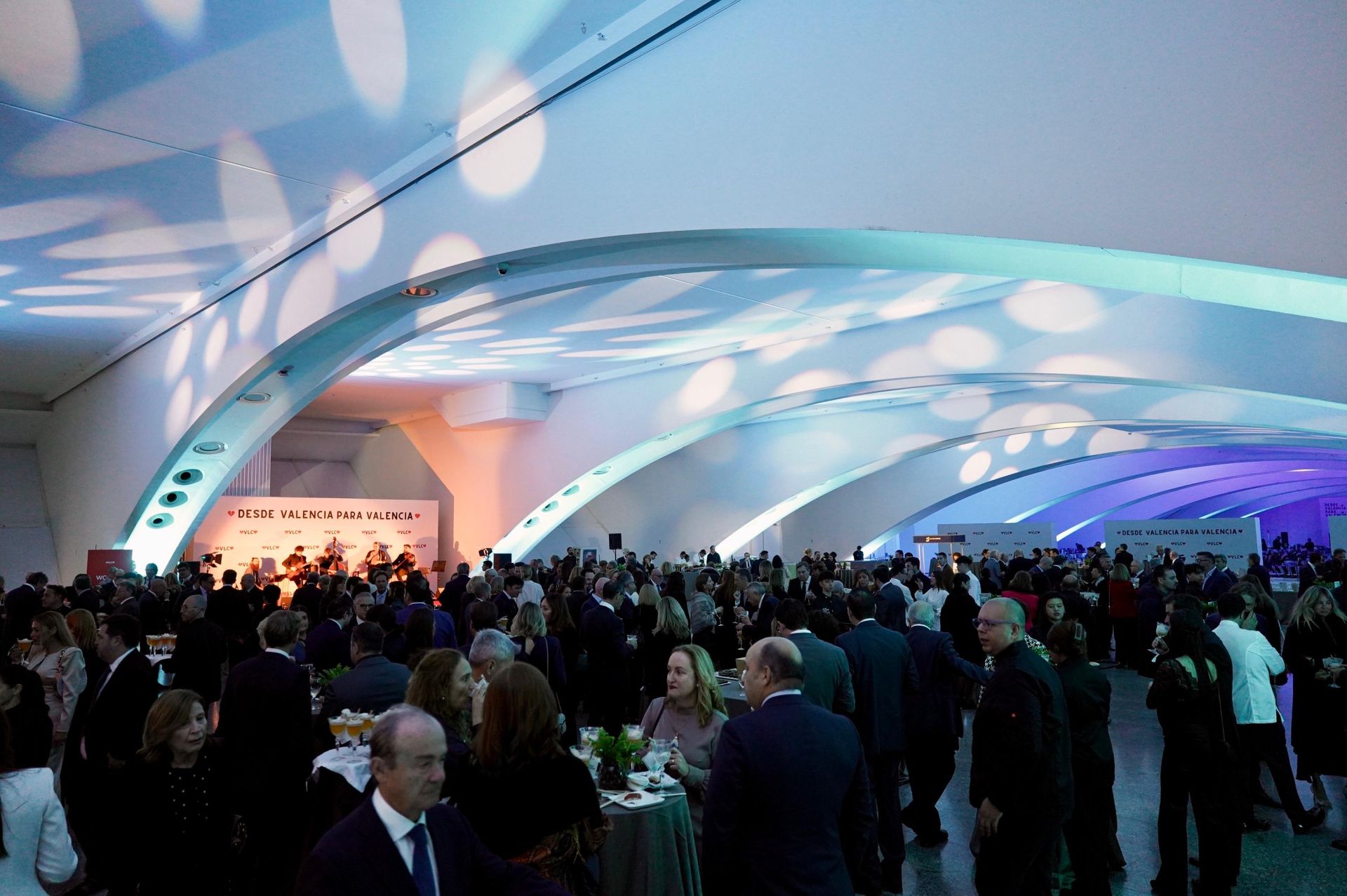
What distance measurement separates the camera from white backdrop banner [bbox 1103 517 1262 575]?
15.3 m

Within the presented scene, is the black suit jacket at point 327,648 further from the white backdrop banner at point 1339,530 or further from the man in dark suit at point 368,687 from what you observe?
the white backdrop banner at point 1339,530

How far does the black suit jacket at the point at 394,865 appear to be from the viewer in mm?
1756

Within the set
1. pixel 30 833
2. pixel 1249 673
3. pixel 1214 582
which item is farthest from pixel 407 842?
pixel 1214 582

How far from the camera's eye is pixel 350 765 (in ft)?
11.9

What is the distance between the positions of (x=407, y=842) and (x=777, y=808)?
1137mm

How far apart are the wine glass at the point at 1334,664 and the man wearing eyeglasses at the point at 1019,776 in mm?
3081

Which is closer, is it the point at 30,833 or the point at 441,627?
the point at 30,833

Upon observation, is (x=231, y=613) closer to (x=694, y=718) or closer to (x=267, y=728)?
(x=267, y=728)

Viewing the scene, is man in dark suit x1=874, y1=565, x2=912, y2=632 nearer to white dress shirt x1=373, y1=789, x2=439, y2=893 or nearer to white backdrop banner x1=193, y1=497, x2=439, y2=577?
white dress shirt x1=373, y1=789, x2=439, y2=893

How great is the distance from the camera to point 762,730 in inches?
105

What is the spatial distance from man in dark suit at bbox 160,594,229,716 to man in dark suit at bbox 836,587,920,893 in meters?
4.25

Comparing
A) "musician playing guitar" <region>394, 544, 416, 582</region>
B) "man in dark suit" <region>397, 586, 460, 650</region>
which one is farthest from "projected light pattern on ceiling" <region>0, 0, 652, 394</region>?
"musician playing guitar" <region>394, 544, 416, 582</region>

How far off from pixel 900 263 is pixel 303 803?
4102 mm

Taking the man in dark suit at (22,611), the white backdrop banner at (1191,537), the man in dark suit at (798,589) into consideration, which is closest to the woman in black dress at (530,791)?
the man in dark suit at (798,589)
